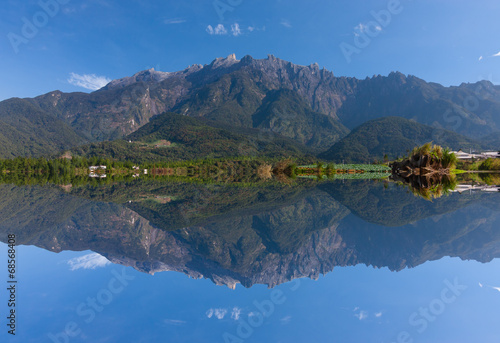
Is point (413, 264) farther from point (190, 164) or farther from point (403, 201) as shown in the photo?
point (190, 164)

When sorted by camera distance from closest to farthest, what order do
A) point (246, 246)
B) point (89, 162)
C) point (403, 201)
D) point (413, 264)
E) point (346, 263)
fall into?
point (413, 264)
point (346, 263)
point (246, 246)
point (403, 201)
point (89, 162)

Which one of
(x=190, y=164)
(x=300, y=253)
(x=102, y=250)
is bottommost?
(x=300, y=253)

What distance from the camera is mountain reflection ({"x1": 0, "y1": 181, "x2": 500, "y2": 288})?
40.7 feet

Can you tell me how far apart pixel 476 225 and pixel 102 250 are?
736 inches

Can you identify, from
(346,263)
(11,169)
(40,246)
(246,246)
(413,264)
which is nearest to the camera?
(413,264)

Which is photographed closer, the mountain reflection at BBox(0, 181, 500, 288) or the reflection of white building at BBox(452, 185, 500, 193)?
the mountain reflection at BBox(0, 181, 500, 288)

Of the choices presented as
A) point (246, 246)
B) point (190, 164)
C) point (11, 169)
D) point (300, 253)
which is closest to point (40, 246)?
point (246, 246)

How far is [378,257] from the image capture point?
481 inches

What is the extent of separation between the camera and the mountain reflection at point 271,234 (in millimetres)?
12414

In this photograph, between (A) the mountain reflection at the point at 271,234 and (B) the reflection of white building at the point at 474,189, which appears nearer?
(A) the mountain reflection at the point at 271,234

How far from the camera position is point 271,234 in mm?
17266

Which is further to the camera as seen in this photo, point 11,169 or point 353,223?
point 11,169

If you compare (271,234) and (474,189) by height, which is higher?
(474,189)

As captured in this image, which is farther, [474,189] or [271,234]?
[474,189]
